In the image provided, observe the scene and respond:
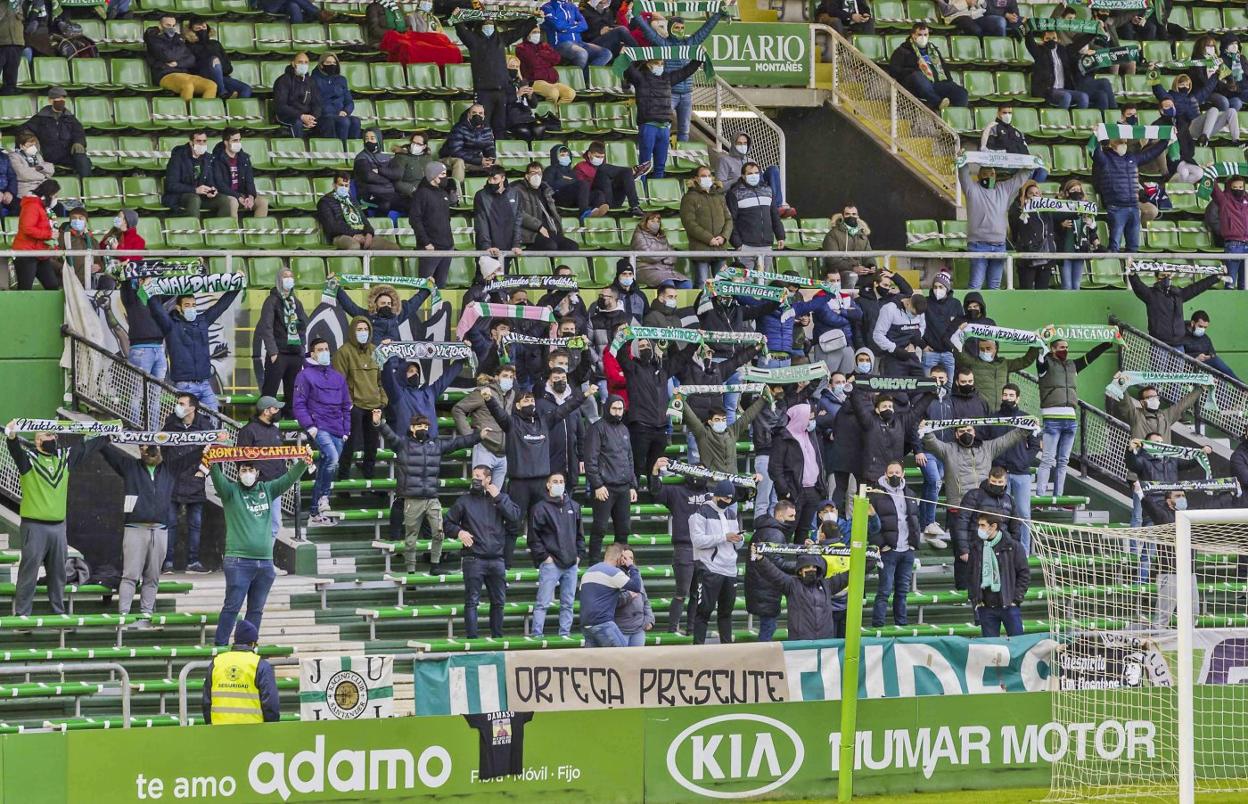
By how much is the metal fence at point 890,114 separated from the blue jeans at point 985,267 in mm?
2843

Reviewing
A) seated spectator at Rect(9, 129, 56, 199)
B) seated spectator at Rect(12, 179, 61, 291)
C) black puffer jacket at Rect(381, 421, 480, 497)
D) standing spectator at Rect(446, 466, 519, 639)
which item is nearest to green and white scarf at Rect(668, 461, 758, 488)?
standing spectator at Rect(446, 466, 519, 639)

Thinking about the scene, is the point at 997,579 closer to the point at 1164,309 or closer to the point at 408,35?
the point at 1164,309

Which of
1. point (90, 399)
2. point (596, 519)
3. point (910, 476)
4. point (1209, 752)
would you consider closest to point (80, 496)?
point (90, 399)

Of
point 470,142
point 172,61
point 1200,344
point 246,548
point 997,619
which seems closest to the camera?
point 246,548

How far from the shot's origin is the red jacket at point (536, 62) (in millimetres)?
30000

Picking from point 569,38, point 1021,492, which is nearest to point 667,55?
→ point 569,38

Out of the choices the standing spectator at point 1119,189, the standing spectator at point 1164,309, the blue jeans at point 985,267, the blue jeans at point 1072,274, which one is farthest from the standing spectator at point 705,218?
the standing spectator at point 1119,189

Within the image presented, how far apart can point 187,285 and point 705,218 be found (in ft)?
21.6

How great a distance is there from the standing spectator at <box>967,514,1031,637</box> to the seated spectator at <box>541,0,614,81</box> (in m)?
11.3

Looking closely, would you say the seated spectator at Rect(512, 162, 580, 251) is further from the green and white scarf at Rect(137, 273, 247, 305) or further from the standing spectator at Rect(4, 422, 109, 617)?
the standing spectator at Rect(4, 422, 109, 617)

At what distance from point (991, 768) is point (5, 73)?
49.7 ft

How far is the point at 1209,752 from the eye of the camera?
19.2 meters

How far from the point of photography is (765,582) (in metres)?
21.2

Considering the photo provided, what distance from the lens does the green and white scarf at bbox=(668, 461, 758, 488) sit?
2223cm
